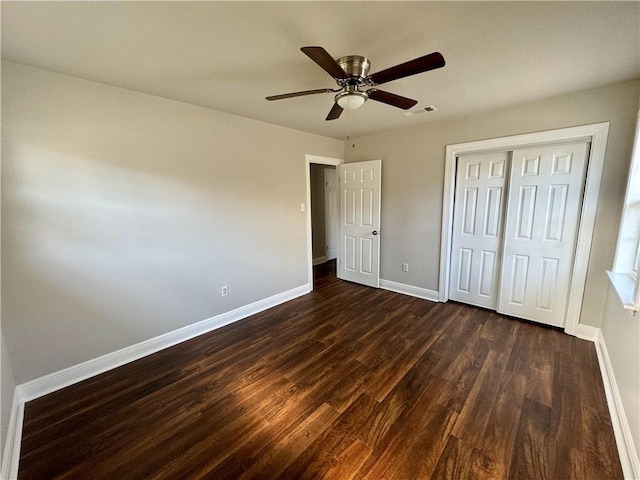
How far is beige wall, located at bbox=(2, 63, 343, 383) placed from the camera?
1.80 metres

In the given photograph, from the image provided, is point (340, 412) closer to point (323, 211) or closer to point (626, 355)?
point (626, 355)

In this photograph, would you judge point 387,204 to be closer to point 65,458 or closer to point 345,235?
point 345,235

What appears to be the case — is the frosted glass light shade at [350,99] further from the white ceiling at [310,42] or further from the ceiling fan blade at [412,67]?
the white ceiling at [310,42]

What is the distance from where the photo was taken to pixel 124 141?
2152mm

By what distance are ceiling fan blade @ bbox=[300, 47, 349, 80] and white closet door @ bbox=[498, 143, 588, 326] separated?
2.42 metres

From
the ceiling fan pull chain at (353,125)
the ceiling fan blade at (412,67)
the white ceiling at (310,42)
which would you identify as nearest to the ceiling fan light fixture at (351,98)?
the ceiling fan blade at (412,67)

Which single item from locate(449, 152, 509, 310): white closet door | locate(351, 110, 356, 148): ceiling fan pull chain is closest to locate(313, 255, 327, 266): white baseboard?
locate(351, 110, 356, 148): ceiling fan pull chain

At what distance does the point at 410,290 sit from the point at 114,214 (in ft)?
11.7

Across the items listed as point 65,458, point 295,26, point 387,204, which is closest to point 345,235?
point 387,204

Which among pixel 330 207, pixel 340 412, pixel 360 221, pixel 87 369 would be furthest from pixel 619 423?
pixel 330 207

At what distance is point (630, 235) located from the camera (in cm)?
214

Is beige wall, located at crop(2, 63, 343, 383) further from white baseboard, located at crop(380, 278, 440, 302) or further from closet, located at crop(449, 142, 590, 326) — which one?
closet, located at crop(449, 142, 590, 326)

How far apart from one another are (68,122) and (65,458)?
2.20m

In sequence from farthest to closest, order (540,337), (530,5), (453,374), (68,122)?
(540,337) < (453,374) < (68,122) < (530,5)
